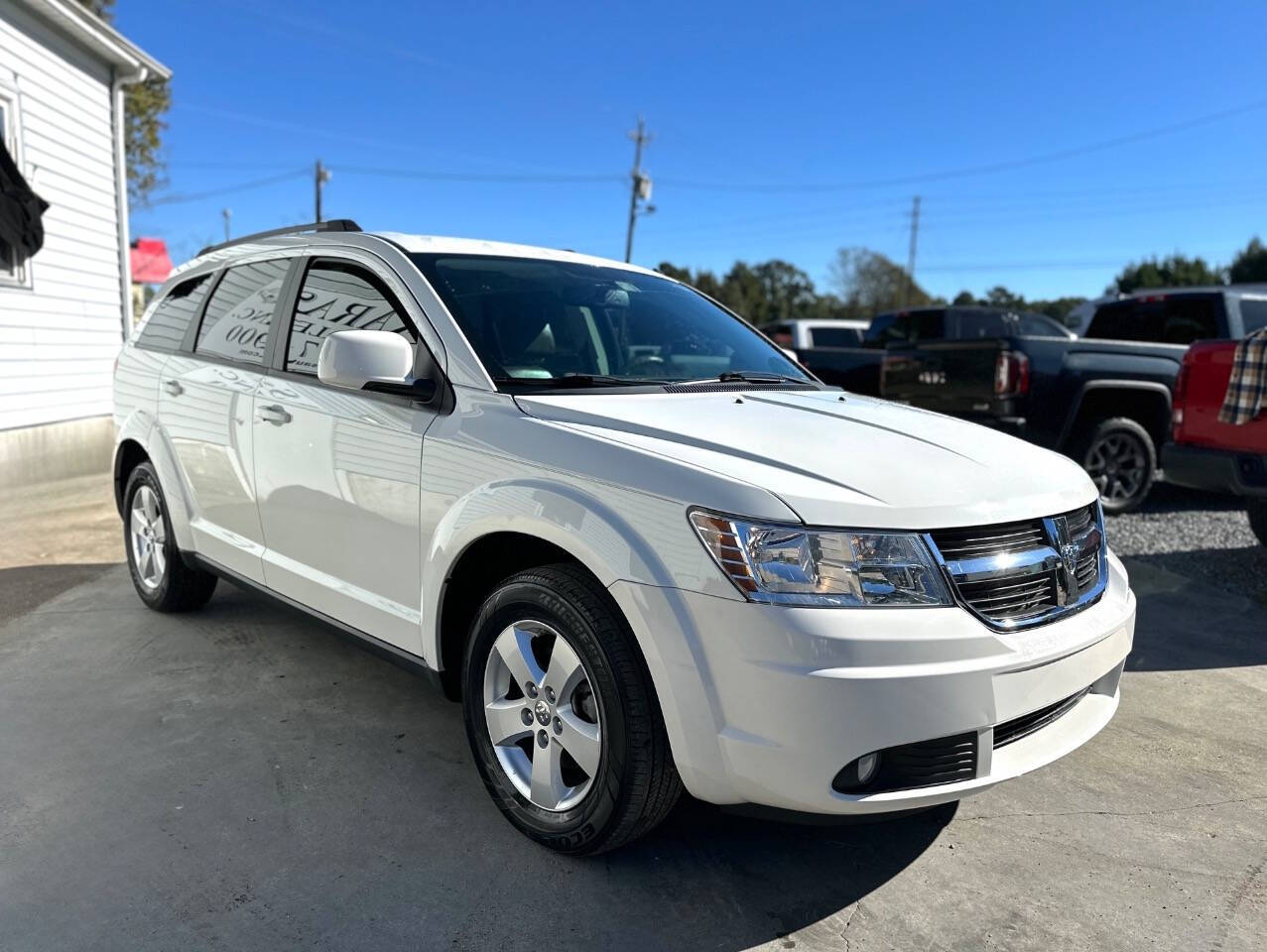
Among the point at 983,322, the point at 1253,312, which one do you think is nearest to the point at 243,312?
the point at 1253,312

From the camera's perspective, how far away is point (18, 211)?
8047mm

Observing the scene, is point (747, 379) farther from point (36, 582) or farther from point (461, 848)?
point (36, 582)

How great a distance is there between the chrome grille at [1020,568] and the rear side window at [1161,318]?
22.2 feet

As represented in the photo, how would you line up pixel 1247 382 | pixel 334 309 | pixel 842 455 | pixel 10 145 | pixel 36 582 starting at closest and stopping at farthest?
1. pixel 842 455
2. pixel 334 309
3. pixel 1247 382
4. pixel 36 582
5. pixel 10 145

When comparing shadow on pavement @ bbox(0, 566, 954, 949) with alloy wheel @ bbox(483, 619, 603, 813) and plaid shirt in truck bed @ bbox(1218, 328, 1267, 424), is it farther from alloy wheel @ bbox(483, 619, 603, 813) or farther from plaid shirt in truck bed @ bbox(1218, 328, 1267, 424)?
plaid shirt in truck bed @ bbox(1218, 328, 1267, 424)

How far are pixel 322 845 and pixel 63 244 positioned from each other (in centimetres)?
863

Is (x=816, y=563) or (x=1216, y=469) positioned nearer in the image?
(x=816, y=563)

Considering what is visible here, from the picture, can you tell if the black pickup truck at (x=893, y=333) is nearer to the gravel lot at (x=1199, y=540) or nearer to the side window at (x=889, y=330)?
the side window at (x=889, y=330)

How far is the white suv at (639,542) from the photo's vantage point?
216 centimetres

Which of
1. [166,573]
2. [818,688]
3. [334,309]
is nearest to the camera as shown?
[818,688]

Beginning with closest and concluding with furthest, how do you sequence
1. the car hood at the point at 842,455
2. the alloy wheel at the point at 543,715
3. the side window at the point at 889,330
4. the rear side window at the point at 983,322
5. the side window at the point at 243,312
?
the car hood at the point at 842,455 < the alloy wheel at the point at 543,715 < the side window at the point at 243,312 < the rear side window at the point at 983,322 < the side window at the point at 889,330

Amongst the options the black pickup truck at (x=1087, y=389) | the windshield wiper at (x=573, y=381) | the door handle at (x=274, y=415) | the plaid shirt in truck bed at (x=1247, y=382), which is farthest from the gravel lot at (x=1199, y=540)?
the door handle at (x=274, y=415)

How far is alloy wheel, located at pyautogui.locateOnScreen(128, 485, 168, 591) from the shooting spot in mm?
4547

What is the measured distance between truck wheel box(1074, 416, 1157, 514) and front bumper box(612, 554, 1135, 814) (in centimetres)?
594
